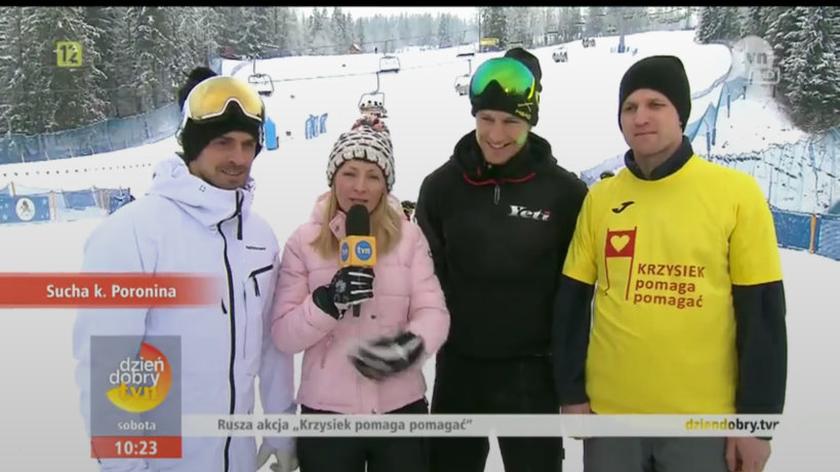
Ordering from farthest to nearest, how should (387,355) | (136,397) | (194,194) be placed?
(136,397) → (387,355) → (194,194)

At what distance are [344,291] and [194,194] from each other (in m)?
0.36

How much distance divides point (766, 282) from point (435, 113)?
33.9 inches

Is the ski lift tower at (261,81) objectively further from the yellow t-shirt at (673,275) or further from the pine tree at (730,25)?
the pine tree at (730,25)

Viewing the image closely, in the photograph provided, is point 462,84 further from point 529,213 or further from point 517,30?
point 529,213

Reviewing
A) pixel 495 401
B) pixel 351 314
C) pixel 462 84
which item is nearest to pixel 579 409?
pixel 495 401

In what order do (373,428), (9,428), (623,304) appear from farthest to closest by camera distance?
(9,428) < (373,428) < (623,304)

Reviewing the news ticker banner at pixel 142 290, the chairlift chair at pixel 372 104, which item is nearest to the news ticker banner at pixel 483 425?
the news ticker banner at pixel 142 290

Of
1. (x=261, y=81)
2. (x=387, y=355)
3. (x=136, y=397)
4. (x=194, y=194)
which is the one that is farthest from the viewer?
(x=261, y=81)

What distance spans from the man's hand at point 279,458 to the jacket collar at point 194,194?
615 millimetres

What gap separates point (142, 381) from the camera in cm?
154

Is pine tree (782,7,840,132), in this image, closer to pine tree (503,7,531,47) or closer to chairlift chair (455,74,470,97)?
pine tree (503,7,531,47)

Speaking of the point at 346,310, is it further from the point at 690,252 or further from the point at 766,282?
the point at 766,282

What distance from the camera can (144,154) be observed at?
1700 millimetres
